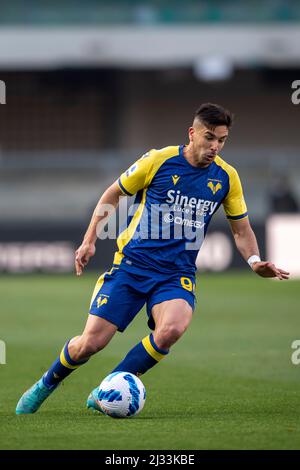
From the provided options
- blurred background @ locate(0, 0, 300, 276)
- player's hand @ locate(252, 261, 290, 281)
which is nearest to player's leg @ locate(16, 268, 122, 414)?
player's hand @ locate(252, 261, 290, 281)

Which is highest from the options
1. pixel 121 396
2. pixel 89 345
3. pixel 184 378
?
pixel 89 345

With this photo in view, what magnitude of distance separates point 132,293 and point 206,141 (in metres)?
1.14

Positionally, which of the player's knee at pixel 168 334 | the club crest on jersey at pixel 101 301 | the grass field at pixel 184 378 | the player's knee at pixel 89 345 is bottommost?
the grass field at pixel 184 378

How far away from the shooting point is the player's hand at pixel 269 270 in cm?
736

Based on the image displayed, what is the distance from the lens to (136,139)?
1398 inches

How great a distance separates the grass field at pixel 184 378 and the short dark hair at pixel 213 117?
193cm

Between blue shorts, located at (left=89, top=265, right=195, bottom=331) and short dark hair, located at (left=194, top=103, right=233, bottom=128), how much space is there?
3.46ft

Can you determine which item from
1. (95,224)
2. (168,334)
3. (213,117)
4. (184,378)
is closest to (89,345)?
(168,334)

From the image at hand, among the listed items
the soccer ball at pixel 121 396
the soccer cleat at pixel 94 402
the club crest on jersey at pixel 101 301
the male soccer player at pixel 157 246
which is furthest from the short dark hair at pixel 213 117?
the soccer cleat at pixel 94 402

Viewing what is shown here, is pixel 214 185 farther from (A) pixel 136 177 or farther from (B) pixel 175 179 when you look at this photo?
(A) pixel 136 177

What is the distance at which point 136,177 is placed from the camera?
298 inches

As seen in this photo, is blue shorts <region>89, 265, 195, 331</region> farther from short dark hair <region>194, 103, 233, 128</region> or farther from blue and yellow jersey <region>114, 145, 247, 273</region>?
short dark hair <region>194, 103, 233, 128</region>

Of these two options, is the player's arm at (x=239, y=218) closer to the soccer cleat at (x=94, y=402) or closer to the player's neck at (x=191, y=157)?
the player's neck at (x=191, y=157)

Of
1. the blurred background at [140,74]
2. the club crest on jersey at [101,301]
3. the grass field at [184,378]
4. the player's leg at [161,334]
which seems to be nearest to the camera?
the grass field at [184,378]
